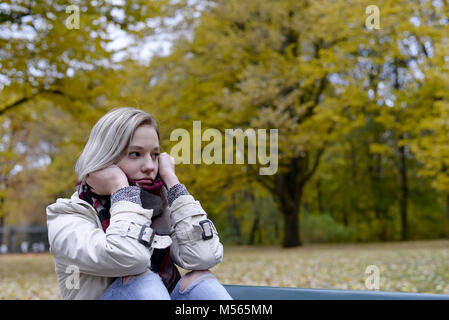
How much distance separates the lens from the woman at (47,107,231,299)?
51.3 inches

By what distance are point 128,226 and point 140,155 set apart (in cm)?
30

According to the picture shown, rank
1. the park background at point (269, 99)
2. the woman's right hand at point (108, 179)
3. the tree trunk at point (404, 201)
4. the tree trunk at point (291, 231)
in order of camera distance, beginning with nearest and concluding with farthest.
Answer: the woman's right hand at point (108, 179), the park background at point (269, 99), the tree trunk at point (291, 231), the tree trunk at point (404, 201)

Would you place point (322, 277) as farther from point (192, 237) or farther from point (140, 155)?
point (140, 155)

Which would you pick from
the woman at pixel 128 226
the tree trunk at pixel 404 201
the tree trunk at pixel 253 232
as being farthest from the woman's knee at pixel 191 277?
the tree trunk at pixel 404 201

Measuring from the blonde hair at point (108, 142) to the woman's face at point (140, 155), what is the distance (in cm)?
2

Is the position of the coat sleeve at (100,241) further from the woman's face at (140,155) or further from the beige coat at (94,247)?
the woman's face at (140,155)

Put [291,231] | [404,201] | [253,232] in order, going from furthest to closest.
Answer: [404,201], [253,232], [291,231]

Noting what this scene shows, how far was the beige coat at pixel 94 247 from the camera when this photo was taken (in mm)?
1276

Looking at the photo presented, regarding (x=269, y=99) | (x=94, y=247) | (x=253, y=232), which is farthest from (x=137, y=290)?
(x=253, y=232)

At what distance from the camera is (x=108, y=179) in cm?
145

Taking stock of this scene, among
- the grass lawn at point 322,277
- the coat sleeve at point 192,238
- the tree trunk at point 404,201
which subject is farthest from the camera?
the tree trunk at point 404,201

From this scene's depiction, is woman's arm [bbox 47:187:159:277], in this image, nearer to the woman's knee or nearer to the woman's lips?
the woman's lips
